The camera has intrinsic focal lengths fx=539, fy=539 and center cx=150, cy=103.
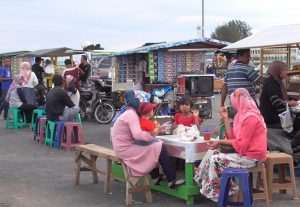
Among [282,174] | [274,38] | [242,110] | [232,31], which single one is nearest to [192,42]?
[274,38]

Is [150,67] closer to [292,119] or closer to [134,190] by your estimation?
[292,119]

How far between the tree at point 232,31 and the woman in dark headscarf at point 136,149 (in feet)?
176

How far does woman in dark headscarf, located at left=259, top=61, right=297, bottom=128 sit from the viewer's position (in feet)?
26.4

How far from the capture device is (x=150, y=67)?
481 inches

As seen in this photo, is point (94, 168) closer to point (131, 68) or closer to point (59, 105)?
point (59, 105)

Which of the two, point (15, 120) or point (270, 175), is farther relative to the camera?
point (15, 120)

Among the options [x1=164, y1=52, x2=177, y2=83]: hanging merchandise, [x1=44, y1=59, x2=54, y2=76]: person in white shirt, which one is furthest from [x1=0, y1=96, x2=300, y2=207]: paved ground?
[x1=44, y1=59, x2=54, y2=76]: person in white shirt

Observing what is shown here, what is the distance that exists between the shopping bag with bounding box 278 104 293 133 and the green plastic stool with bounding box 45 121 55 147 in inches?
192

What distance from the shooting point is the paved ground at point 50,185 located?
662 cm

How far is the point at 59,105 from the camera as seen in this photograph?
1081 centimetres

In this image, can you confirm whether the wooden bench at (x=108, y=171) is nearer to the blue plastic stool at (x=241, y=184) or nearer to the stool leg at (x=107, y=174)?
the stool leg at (x=107, y=174)

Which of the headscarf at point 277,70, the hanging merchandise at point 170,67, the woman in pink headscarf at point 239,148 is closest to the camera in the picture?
the woman in pink headscarf at point 239,148

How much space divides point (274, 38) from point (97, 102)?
6.17 meters

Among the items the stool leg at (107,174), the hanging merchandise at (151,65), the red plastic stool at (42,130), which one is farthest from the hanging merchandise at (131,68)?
the stool leg at (107,174)
